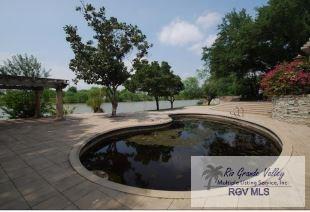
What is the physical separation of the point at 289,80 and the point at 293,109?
1645mm

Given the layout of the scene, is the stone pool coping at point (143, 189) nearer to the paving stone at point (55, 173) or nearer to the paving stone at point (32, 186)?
the paving stone at point (55, 173)

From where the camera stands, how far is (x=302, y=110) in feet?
31.8

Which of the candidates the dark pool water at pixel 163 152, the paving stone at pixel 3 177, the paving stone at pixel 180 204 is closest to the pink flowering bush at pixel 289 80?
the dark pool water at pixel 163 152

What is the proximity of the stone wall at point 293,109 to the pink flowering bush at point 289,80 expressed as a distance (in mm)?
506

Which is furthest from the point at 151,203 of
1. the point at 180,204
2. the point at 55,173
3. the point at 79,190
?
the point at 55,173

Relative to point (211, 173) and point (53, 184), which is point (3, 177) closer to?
point (53, 184)

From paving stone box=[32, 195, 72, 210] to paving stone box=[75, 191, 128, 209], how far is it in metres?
0.20

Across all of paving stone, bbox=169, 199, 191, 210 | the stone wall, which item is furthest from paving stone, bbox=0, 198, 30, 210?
the stone wall

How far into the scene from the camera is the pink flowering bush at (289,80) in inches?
402

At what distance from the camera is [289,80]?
1070 cm

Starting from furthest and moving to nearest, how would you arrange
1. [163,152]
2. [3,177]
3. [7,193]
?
1. [163,152]
2. [3,177]
3. [7,193]

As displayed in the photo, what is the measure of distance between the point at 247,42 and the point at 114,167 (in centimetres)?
1702

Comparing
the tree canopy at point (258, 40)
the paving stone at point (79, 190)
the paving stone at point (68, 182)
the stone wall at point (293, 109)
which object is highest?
the tree canopy at point (258, 40)

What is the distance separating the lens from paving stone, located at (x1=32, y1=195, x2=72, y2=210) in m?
3.19
